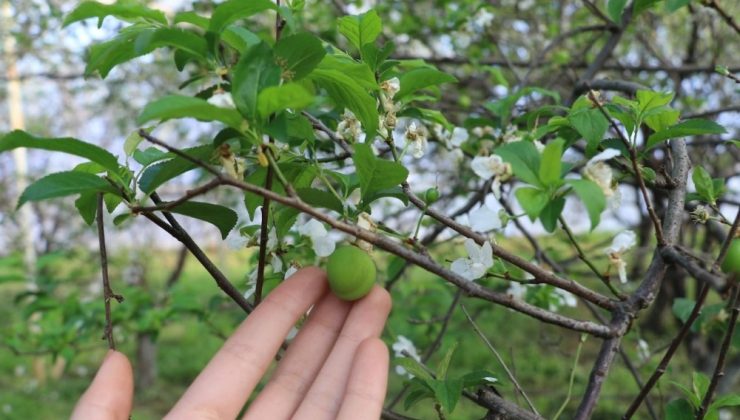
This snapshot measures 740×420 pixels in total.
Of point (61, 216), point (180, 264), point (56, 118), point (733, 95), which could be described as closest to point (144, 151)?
point (733, 95)

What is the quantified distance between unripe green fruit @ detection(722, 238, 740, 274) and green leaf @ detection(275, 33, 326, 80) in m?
0.49

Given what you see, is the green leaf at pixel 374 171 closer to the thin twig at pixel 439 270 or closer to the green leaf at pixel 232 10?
the thin twig at pixel 439 270

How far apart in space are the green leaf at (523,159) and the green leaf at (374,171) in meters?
0.12

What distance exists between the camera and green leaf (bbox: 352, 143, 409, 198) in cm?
72

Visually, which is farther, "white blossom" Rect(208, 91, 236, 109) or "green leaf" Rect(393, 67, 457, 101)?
"green leaf" Rect(393, 67, 457, 101)

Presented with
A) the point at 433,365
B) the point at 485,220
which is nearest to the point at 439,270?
Result: the point at 485,220

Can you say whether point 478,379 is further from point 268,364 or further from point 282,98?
point 282,98

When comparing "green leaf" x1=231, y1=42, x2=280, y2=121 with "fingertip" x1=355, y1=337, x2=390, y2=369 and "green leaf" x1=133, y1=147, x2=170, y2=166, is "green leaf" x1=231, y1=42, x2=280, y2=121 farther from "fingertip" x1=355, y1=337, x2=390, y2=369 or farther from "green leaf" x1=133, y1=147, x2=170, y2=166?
"fingertip" x1=355, y1=337, x2=390, y2=369

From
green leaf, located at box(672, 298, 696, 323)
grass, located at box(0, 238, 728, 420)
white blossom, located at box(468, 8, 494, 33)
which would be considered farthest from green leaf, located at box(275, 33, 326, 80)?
grass, located at box(0, 238, 728, 420)

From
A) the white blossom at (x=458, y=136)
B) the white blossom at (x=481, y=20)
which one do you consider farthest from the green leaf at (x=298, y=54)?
the white blossom at (x=481, y=20)

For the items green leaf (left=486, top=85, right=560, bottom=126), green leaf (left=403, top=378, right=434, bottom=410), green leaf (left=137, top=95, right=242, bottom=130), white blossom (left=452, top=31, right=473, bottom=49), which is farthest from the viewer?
white blossom (left=452, top=31, right=473, bottom=49)

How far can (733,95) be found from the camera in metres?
3.28

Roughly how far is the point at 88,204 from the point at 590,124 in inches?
23.2

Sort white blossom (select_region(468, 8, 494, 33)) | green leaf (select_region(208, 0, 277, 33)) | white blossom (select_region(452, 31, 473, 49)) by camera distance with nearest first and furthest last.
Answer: green leaf (select_region(208, 0, 277, 33)) → white blossom (select_region(468, 8, 494, 33)) → white blossom (select_region(452, 31, 473, 49))
